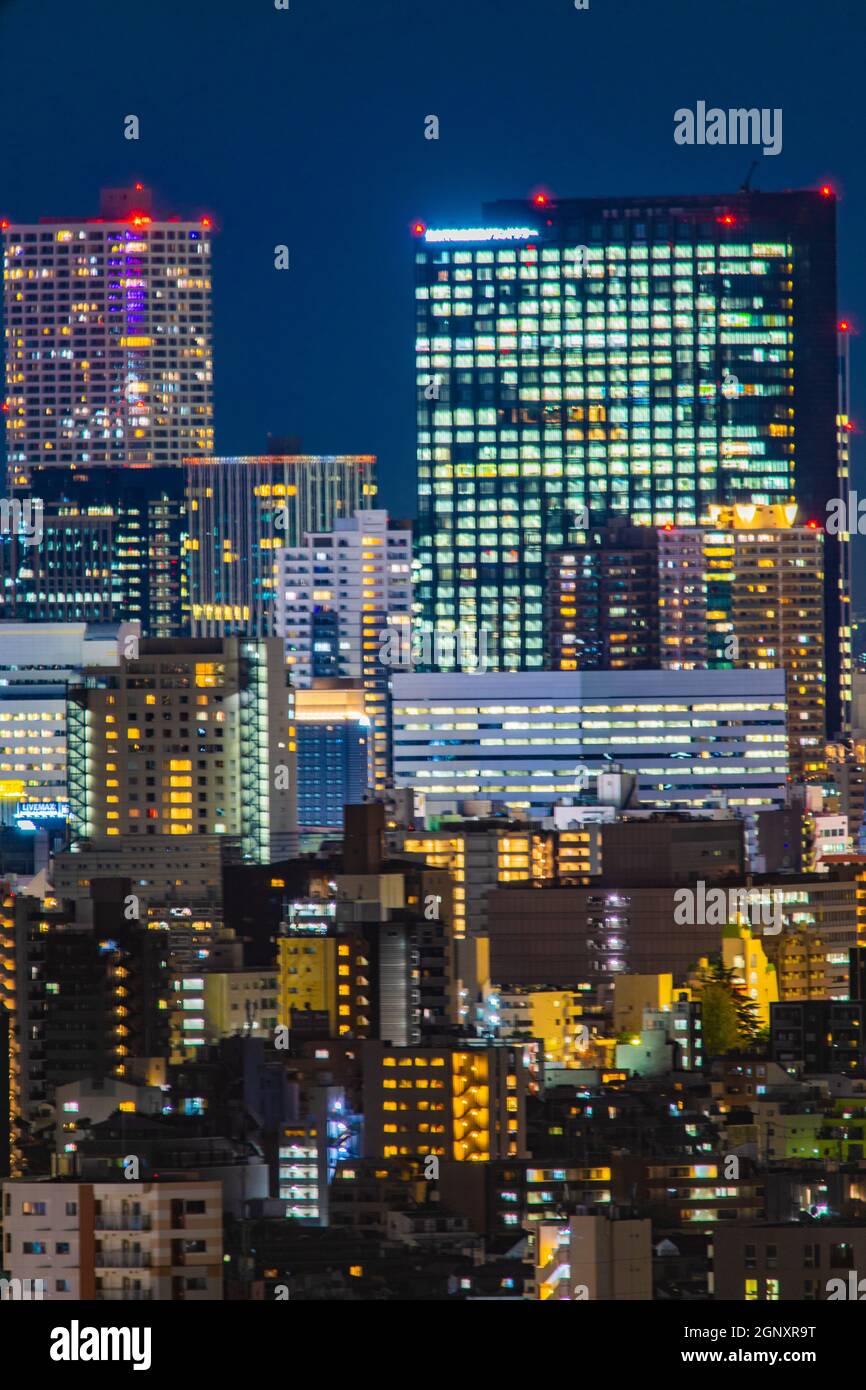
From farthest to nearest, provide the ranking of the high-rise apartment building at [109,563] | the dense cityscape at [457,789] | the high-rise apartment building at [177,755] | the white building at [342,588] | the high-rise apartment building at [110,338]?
the high-rise apartment building at [110,338] → the high-rise apartment building at [109,563] → the white building at [342,588] → the high-rise apartment building at [177,755] → the dense cityscape at [457,789]

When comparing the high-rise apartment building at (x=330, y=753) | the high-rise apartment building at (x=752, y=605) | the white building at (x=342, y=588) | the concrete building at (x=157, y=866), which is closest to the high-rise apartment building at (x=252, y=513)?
the white building at (x=342, y=588)

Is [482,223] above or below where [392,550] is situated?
above

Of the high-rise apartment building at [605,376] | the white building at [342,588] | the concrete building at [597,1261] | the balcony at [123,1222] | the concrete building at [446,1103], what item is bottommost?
the concrete building at [446,1103]

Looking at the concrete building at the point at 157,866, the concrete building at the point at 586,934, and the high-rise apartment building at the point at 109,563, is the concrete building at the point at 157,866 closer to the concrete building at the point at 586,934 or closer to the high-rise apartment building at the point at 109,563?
the concrete building at the point at 586,934

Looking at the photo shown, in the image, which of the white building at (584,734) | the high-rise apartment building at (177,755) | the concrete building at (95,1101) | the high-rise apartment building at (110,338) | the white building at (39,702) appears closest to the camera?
the concrete building at (95,1101)

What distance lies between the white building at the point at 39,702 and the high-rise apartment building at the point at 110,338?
50.0 ft

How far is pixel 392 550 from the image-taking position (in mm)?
60625

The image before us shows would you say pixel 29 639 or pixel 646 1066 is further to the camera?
pixel 29 639

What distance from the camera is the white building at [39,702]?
45.9m

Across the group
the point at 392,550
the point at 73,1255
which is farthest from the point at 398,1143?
the point at 392,550
